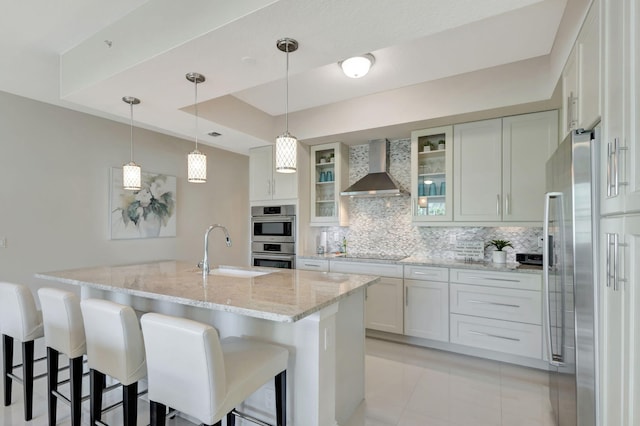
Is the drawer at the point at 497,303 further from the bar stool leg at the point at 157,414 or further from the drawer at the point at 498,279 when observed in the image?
the bar stool leg at the point at 157,414

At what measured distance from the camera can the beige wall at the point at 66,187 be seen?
3.47 meters

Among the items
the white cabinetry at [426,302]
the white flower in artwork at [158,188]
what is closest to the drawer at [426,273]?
the white cabinetry at [426,302]

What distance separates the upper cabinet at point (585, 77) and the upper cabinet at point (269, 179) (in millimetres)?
2877

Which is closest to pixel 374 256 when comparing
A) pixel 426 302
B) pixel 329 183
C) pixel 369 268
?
pixel 369 268

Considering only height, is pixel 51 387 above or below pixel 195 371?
below

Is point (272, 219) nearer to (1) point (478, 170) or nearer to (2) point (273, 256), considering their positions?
(2) point (273, 256)

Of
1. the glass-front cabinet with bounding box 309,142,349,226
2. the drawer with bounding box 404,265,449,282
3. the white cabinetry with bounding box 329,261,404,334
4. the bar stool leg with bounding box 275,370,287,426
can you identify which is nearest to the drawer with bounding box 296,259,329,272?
the white cabinetry with bounding box 329,261,404,334

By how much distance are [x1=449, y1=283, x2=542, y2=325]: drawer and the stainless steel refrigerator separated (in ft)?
3.51

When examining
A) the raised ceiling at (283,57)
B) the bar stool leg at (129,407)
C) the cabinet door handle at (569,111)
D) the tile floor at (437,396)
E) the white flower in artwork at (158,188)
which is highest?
the raised ceiling at (283,57)

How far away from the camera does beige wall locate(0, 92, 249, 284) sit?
3.47m

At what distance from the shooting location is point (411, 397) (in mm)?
2459

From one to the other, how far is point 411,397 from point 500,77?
9.60ft

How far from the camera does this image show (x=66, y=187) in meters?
3.90

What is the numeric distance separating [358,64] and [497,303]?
2.58 metres
